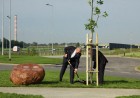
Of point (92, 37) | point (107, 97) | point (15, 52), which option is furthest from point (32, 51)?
point (107, 97)

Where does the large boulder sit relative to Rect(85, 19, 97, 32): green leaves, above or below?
below

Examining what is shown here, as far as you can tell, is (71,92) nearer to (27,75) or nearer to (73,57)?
(27,75)

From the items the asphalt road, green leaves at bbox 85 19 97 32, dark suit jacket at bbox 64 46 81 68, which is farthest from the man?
the asphalt road

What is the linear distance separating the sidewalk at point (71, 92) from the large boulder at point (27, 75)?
3.53 ft

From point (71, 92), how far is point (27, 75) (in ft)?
9.03

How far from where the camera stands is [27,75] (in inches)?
661

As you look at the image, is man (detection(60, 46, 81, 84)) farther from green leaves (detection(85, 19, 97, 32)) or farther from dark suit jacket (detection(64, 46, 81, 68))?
green leaves (detection(85, 19, 97, 32))

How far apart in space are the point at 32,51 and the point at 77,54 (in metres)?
62.3

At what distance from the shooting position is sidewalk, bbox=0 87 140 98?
13.8 m

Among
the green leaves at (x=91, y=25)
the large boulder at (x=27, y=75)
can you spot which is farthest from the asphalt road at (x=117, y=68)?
the large boulder at (x=27, y=75)

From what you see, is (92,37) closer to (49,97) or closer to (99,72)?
(99,72)

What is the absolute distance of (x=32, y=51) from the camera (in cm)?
7962

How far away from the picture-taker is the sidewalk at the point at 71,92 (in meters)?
13.8

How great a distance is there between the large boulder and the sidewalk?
1076 millimetres
